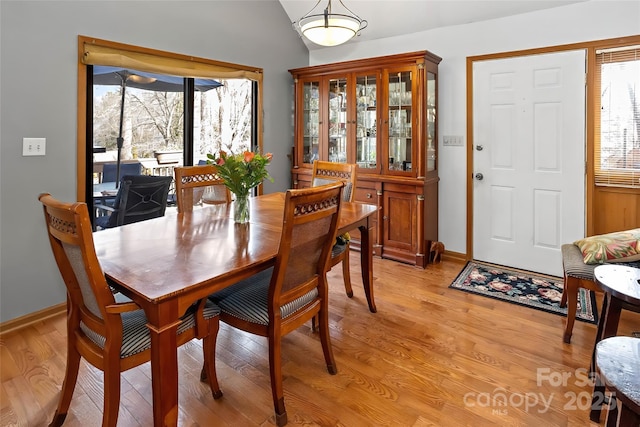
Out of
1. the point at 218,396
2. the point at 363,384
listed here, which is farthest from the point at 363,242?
the point at 218,396

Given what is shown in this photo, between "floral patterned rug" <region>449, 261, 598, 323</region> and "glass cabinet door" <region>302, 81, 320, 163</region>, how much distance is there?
6.77 ft

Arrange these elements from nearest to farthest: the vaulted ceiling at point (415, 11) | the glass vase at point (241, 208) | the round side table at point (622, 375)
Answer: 1. the round side table at point (622, 375)
2. the glass vase at point (241, 208)
3. the vaulted ceiling at point (415, 11)

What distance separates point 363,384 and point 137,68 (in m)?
2.80

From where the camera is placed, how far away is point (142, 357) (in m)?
1.47

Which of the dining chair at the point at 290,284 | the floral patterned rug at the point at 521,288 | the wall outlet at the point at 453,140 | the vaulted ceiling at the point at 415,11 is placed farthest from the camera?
the wall outlet at the point at 453,140

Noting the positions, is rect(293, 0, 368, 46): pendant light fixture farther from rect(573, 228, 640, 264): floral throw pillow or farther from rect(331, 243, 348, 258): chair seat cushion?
rect(573, 228, 640, 264): floral throw pillow

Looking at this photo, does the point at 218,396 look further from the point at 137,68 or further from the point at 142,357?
the point at 137,68

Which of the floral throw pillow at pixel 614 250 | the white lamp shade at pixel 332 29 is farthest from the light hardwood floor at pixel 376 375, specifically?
the white lamp shade at pixel 332 29

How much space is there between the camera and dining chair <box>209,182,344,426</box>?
5.31 ft

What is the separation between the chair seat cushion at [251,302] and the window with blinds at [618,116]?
2858mm

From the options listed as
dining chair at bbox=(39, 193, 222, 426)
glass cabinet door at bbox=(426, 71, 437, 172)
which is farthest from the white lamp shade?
dining chair at bbox=(39, 193, 222, 426)

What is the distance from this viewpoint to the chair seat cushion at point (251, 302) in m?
1.73

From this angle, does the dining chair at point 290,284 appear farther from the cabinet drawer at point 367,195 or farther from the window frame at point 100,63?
the cabinet drawer at point 367,195

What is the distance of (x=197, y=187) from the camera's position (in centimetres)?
276
